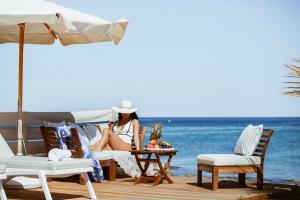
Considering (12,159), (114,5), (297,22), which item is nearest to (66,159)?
(12,159)

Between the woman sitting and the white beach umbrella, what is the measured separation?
137cm

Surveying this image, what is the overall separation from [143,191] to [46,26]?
268cm

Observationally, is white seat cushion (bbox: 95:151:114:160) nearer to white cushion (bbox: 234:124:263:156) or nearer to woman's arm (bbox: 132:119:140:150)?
woman's arm (bbox: 132:119:140:150)

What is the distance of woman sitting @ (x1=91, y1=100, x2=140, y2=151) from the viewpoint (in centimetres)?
938

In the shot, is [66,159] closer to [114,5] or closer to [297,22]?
[114,5]

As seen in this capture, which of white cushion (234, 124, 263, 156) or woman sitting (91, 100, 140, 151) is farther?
woman sitting (91, 100, 140, 151)

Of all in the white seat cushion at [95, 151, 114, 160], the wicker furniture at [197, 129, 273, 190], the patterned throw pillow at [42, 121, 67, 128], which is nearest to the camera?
the wicker furniture at [197, 129, 273, 190]

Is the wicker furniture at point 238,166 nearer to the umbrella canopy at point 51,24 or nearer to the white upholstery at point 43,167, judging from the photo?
the white upholstery at point 43,167

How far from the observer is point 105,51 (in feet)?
144

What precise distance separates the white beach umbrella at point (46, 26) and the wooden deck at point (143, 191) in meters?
0.70

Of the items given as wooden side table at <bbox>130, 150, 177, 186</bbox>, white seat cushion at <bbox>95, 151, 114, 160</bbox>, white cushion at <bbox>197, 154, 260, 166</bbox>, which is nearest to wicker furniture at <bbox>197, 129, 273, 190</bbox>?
white cushion at <bbox>197, 154, 260, 166</bbox>

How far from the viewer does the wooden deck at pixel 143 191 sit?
23.7 feet

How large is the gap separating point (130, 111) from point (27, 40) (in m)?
1.85

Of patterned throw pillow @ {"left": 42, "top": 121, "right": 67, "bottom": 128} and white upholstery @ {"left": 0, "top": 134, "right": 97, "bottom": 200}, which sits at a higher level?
patterned throw pillow @ {"left": 42, "top": 121, "right": 67, "bottom": 128}
